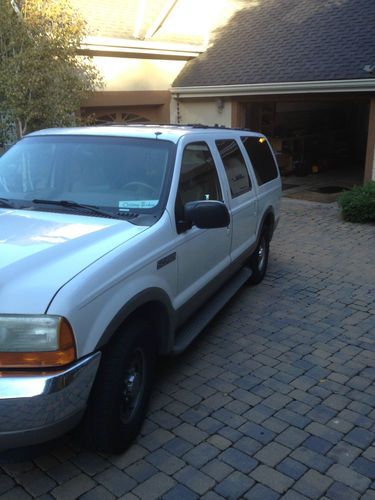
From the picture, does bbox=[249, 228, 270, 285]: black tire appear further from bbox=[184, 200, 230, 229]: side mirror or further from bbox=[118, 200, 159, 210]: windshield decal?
bbox=[118, 200, 159, 210]: windshield decal

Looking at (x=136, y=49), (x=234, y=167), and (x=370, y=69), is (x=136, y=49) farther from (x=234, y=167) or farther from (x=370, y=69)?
(x=234, y=167)

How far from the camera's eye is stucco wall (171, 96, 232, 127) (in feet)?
45.8

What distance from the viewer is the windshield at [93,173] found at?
11.8 feet

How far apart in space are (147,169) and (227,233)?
3.94ft

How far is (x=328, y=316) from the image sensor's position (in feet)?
17.4

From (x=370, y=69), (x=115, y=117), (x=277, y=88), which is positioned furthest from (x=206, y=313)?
(x=115, y=117)

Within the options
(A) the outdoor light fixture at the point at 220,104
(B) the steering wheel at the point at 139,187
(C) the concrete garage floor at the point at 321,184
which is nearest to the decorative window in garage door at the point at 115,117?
(A) the outdoor light fixture at the point at 220,104

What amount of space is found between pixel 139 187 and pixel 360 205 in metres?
7.01

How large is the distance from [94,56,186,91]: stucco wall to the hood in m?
9.80

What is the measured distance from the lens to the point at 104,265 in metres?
2.71

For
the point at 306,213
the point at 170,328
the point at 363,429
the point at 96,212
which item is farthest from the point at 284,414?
the point at 306,213

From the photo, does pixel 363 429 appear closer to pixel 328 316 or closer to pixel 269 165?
pixel 328 316

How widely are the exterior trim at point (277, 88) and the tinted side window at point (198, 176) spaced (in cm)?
797

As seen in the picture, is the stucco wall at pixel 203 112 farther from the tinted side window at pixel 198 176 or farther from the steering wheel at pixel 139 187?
the steering wheel at pixel 139 187
